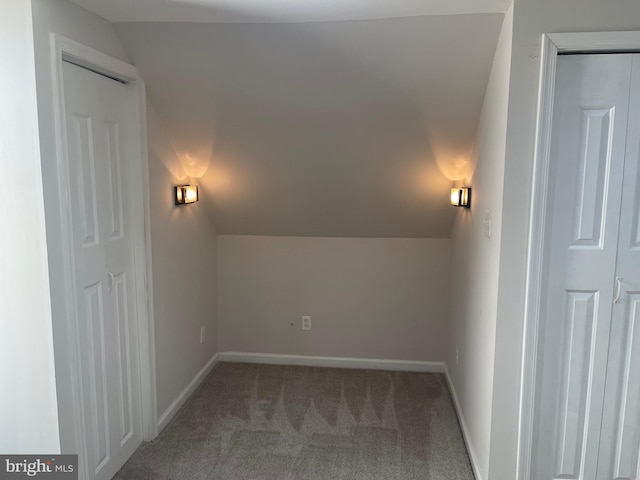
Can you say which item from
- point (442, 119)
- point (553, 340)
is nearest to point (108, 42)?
point (442, 119)

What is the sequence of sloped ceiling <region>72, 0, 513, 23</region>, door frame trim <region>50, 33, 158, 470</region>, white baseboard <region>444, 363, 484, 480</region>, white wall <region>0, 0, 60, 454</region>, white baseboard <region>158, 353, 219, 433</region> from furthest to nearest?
1. white baseboard <region>158, 353, 219, 433</region>
2. white baseboard <region>444, 363, 484, 480</region>
3. sloped ceiling <region>72, 0, 513, 23</region>
4. door frame trim <region>50, 33, 158, 470</region>
5. white wall <region>0, 0, 60, 454</region>

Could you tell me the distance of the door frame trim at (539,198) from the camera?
1.85 metres

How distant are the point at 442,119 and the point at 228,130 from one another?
3.95ft

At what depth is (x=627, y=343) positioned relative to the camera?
6.61 feet

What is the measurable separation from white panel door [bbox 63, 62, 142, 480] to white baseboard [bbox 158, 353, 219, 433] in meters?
0.22

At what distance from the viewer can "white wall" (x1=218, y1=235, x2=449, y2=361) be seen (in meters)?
3.52

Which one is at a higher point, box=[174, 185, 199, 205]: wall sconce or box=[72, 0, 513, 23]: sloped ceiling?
box=[72, 0, 513, 23]: sloped ceiling

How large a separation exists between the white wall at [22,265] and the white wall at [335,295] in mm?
1899

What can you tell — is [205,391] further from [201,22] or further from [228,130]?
[201,22]

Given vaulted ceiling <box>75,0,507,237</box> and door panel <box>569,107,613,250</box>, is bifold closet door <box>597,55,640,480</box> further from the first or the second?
vaulted ceiling <box>75,0,507,237</box>

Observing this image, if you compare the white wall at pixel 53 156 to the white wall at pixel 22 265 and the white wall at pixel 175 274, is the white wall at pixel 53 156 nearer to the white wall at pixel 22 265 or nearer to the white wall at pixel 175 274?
the white wall at pixel 22 265

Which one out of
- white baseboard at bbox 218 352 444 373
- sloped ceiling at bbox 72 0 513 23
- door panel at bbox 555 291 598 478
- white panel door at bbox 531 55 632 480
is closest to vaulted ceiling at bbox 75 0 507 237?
sloped ceiling at bbox 72 0 513 23

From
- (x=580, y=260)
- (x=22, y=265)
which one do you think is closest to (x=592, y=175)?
(x=580, y=260)

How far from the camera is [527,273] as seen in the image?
1973 mm
